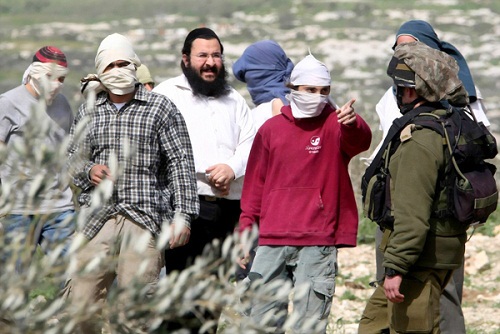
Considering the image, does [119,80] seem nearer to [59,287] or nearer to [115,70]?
[115,70]

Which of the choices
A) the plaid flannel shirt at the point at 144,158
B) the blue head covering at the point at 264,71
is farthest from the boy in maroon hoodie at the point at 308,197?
the blue head covering at the point at 264,71

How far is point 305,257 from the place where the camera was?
19.3 feet

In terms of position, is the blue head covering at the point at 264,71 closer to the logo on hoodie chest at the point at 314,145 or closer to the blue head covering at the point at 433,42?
the blue head covering at the point at 433,42

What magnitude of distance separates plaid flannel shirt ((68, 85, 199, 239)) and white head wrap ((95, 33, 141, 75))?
16 centimetres

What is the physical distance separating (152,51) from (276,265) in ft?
87.5

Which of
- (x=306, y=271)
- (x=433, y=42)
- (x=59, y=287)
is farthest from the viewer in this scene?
(x=433, y=42)

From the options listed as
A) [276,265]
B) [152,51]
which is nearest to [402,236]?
[276,265]

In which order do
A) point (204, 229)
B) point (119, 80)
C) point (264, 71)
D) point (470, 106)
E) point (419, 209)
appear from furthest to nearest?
point (264, 71), point (204, 229), point (470, 106), point (119, 80), point (419, 209)

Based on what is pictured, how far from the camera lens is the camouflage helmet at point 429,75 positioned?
5215 mm

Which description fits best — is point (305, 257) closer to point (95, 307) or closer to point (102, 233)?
point (102, 233)

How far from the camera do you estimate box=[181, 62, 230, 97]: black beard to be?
6.62 m

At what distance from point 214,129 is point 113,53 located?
0.81 m

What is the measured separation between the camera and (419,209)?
5.04m

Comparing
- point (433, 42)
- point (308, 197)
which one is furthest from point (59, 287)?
point (433, 42)
